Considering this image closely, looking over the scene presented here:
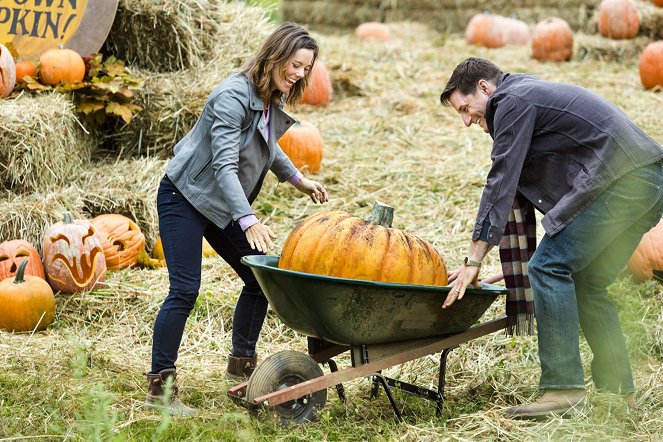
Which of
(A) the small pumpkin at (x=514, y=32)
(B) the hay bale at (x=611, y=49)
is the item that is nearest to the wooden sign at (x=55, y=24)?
(B) the hay bale at (x=611, y=49)

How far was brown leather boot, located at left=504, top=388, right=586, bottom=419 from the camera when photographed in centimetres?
362

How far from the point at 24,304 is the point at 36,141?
130 centimetres

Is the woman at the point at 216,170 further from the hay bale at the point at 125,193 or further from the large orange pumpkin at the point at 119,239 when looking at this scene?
the hay bale at the point at 125,193

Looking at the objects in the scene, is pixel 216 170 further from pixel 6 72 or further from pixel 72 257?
pixel 6 72

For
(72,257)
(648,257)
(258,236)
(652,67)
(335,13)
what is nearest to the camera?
(258,236)

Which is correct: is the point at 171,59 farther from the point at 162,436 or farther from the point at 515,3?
the point at 515,3

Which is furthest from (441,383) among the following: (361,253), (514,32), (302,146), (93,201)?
(514,32)

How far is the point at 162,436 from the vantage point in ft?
11.1

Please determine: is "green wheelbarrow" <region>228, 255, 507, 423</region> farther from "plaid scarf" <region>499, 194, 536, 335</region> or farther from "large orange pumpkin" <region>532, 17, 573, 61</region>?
"large orange pumpkin" <region>532, 17, 573, 61</region>

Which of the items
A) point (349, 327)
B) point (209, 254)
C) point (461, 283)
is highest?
point (461, 283)

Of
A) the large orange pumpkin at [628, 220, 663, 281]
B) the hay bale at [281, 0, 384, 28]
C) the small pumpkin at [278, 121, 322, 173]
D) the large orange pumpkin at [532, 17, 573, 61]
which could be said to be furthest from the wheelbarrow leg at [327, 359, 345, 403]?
the hay bale at [281, 0, 384, 28]

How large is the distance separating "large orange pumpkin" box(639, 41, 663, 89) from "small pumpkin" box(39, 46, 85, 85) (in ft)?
18.3

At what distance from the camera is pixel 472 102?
3.66 m

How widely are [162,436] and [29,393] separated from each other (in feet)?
2.53
